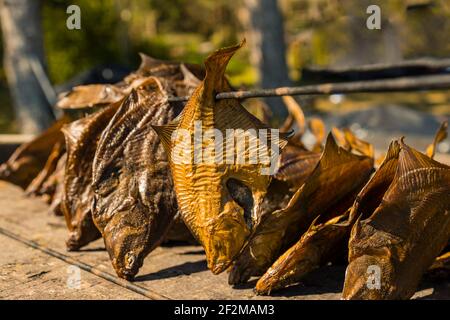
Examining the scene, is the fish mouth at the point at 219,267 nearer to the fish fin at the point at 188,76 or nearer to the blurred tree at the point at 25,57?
the fish fin at the point at 188,76

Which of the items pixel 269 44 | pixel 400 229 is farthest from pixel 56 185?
pixel 269 44

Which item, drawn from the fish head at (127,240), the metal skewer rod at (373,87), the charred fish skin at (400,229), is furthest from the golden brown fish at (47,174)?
the charred fish skin at (400,229)

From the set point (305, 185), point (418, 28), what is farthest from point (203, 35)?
point (305, 185)

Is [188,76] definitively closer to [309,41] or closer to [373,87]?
[373,87]

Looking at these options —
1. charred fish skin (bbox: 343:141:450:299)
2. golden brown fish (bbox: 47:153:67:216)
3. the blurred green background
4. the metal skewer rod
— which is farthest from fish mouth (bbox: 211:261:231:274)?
the blurred green background

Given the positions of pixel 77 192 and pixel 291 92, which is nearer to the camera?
pixel 291 92
